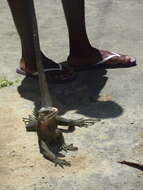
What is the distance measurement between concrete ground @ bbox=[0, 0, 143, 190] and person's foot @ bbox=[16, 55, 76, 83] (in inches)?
2.2

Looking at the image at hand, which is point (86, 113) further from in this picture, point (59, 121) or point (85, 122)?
point (59, 121)

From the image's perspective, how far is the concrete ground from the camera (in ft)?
9.82

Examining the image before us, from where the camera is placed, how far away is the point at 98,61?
13.8 ft

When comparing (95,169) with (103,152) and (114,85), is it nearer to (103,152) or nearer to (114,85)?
(103,152)

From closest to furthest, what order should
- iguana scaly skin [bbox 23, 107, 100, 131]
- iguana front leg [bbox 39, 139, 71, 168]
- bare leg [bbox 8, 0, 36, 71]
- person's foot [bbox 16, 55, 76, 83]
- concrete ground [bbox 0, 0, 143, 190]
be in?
concrete ground [bbox 0, 0, 143, 190]
iguana front leg [bbox 39, 139, 71, 168]
iguana scaly skin [bbox 23, 107, 100, 131]
bare leg [bbox 8, 0, 36, 71]
person's foot [bbox 16, 55, 76, 83]

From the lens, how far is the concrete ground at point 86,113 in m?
2.99

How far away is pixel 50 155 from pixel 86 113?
0.54 m

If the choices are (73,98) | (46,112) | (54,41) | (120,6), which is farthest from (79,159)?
(120,6)

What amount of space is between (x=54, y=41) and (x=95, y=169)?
190cm

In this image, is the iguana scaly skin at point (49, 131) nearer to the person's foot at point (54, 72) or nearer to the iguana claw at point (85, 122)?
the iguana claw at point (85, 122)

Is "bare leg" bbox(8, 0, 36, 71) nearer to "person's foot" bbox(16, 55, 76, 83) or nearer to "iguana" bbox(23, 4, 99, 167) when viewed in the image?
"person's foot" bbox(16, 55, 76, 83)

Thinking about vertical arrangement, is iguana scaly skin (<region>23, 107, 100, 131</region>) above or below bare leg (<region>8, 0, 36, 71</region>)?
below

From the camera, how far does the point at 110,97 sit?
3.80 metres

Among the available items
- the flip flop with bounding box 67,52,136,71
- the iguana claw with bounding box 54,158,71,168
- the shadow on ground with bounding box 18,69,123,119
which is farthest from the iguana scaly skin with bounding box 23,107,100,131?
the flip flop with bounding box 67,52,136,71
